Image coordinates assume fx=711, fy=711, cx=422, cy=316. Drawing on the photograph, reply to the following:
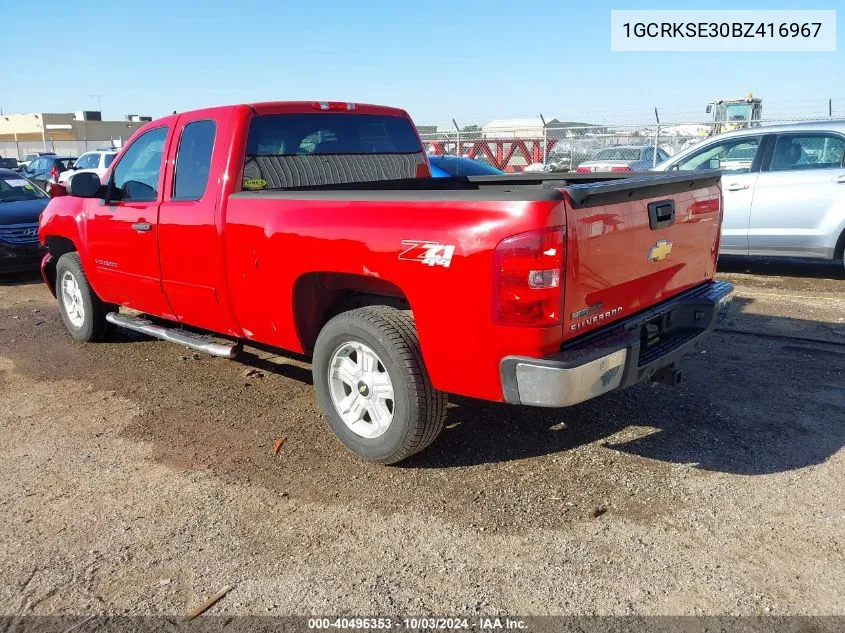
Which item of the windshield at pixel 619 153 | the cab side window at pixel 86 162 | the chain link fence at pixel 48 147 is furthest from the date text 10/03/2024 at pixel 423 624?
the chain link fence at pixel 48 147

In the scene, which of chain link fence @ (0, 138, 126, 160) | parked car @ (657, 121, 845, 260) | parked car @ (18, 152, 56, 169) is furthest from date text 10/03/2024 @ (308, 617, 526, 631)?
chain link fence @ (0, 138, 126, 160)

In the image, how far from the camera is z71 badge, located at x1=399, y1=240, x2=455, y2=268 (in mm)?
3176

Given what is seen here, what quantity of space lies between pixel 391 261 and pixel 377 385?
725 millimetres

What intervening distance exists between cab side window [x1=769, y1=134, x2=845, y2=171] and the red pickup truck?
13.4 ft

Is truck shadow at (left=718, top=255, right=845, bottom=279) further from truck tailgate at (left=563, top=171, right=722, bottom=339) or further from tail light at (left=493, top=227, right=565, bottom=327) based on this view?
tail light at (left=493, top=227, right=565, bottom=327)

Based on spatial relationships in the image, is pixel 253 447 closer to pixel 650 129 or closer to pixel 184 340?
pixel 184 340

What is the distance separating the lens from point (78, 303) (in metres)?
6.47

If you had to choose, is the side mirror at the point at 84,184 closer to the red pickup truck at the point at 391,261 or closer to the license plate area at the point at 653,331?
the red pickup truck at the point at 391,261

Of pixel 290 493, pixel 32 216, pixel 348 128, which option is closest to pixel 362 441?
pixel 290 493

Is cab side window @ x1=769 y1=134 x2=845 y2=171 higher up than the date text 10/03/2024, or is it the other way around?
cab side window @ x1=769 y1=134 x2=845 y2=171

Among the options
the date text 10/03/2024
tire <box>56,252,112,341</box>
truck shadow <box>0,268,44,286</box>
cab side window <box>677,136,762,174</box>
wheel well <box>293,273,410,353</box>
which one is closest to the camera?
the date text 10/03/2024

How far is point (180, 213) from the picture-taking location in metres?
4.65

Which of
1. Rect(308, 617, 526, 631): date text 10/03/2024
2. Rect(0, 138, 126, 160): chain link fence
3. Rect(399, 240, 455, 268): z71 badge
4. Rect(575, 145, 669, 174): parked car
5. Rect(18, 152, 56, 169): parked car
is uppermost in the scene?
Rect(0, 138, 126, 160): chain link fence

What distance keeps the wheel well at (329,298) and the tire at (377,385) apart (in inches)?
7.0
